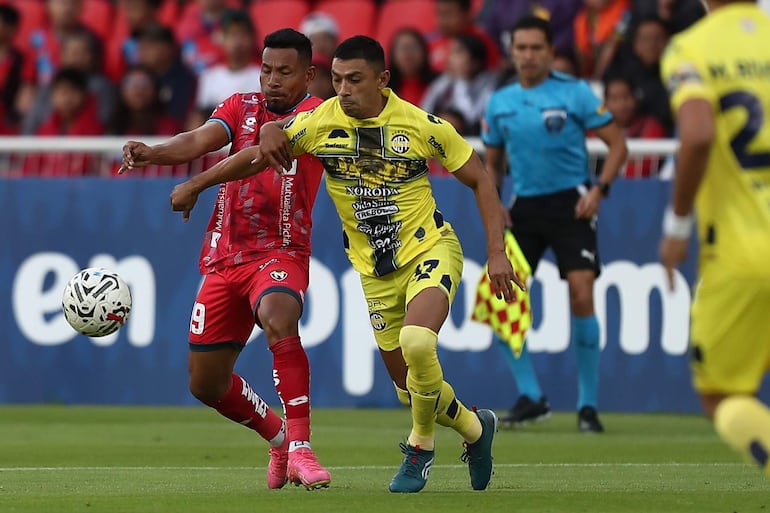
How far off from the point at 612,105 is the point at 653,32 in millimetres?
800

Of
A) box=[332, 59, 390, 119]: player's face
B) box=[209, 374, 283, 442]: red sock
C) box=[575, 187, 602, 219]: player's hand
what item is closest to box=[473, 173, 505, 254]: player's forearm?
box=[332, 59, 390, 119]: player's face

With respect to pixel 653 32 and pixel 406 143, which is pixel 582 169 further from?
pixel 406 143

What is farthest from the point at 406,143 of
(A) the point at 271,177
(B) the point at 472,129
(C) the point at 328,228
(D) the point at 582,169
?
(B) the point at 472,129

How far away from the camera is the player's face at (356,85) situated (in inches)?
331

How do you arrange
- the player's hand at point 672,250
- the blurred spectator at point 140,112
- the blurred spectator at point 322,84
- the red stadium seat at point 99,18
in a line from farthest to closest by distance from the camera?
the red stadium seat at point 99,18 < the blurred spectator at point 140,112 < the blurred spectator at point 322,84 < the player's hand at point 672,250

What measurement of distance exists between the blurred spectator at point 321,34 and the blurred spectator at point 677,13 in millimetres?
3096

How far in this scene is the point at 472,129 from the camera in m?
15.5

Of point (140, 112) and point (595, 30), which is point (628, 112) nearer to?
point (595, 30)

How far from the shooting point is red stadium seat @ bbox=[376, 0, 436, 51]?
58.1 ft

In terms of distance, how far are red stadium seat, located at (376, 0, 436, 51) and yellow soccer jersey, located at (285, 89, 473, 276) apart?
920 cm

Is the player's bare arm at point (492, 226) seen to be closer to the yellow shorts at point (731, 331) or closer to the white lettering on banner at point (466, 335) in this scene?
the yellow shorts at point (731, 331)

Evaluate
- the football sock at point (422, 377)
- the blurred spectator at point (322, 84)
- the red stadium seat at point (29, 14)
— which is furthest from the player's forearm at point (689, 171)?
the red stadium seat at point (29, 14)

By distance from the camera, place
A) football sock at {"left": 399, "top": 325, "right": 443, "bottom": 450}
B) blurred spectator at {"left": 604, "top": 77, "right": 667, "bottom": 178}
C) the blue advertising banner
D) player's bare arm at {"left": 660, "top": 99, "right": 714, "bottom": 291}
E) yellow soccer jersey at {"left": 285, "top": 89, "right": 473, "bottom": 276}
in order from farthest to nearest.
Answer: blurred spectator at {"left": 604, "top": 77, "right": 667, "bottom": 178} < the blue advertising banner < yellow soccer jersey at {"left": 285, "top": 89, "right": 473, "bottom": 276} < football sock at {"left": 399, "top": 325, "right": 443, "bottom": 450} < player's bare arm at {"left": 660, "top": 99, "right": 714, "bottom": 291}

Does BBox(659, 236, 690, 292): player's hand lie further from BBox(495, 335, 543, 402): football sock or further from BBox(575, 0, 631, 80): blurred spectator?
BBox(575, 0, 631, 80): blurred spectator
